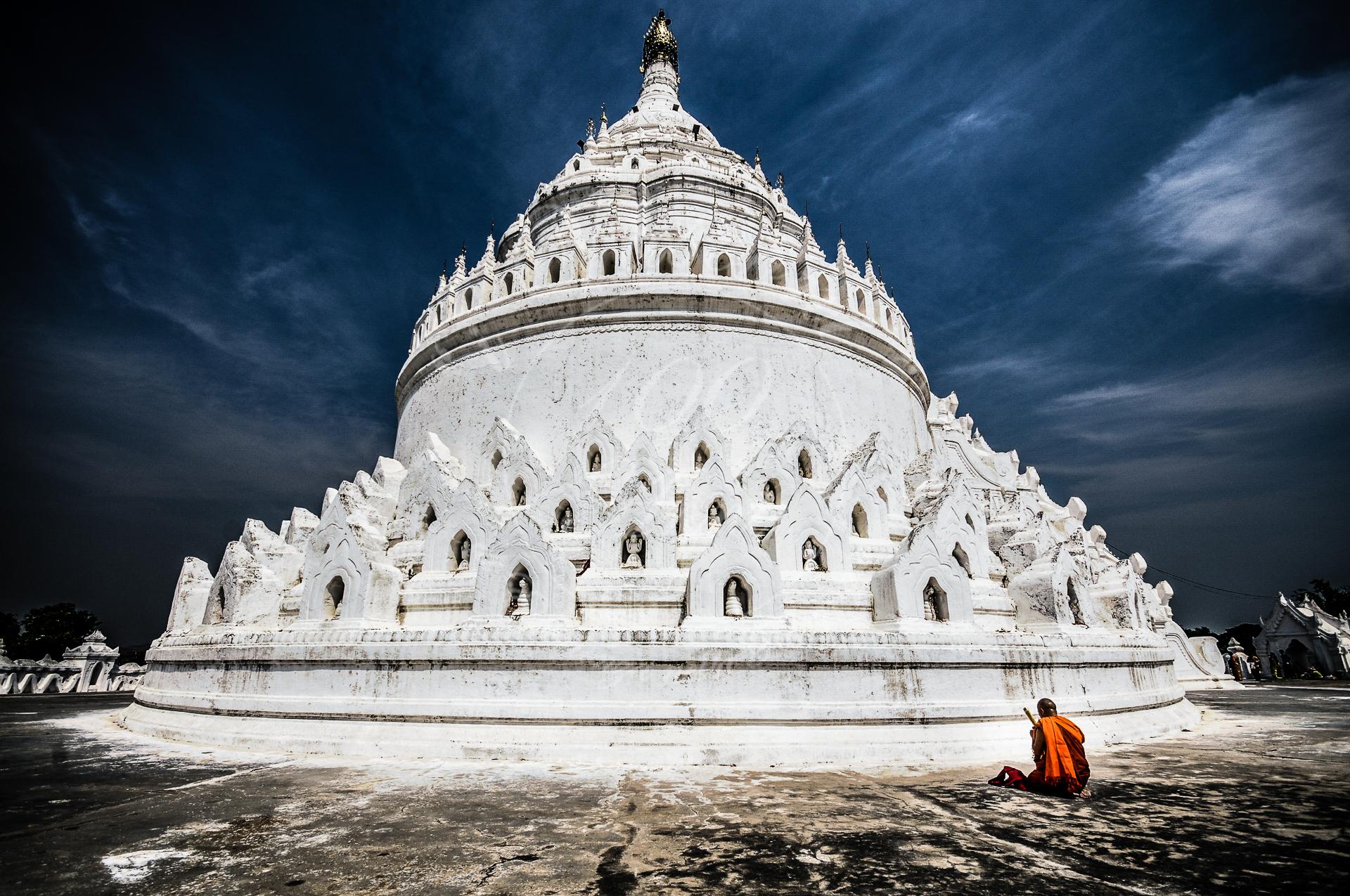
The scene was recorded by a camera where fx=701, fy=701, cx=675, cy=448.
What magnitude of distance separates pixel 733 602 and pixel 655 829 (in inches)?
180

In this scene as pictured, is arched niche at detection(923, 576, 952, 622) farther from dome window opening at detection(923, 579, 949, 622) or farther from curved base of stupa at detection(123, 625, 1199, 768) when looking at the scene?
curved base of stupa at detection(123, 625, 1199, 768)

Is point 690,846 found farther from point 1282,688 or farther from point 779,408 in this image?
point 1282,688

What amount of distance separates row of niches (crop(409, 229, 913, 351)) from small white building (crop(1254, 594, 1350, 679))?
964 inches

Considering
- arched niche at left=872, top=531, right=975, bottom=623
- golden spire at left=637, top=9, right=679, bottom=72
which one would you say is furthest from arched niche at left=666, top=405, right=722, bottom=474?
golden spire at left=637, top=9, right=679, bottom=72

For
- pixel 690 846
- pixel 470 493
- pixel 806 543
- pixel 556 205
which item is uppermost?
pixel 556 205

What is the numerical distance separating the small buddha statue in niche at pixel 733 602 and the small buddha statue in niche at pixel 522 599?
279 centimetres

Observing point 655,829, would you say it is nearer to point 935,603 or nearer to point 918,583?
point 918,583

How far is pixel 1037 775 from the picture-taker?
21.1 ft

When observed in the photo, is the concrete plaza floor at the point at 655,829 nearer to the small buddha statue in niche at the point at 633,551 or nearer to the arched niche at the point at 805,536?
the small buddha statue in niche at the point at 633,551

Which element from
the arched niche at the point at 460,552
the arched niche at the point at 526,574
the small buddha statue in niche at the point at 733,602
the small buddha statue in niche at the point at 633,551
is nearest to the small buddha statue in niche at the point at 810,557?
the small buddha statue in niche at the point at 733,602

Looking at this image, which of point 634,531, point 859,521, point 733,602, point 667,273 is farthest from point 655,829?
point 667,273

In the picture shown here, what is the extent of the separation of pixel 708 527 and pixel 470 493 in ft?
13.2

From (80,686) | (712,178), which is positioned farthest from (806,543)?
(80,686)

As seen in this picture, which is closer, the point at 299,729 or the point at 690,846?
the point at 690,846
